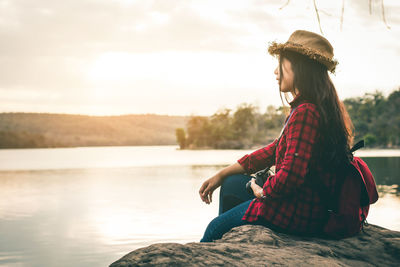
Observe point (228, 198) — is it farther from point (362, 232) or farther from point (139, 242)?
point (139, 242)

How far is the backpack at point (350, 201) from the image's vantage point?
199cm

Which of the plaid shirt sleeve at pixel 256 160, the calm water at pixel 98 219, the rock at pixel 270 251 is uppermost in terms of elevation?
the plaid shirt sleeve at pixel 256 160

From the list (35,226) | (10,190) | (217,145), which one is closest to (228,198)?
(35,226)

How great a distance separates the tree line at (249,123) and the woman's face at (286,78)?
49.2 meters

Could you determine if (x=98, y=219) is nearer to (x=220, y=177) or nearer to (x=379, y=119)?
(x=220, y=177)

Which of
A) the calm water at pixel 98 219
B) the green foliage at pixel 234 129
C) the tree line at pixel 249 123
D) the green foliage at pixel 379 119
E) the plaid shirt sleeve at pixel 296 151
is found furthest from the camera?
the green foliage at pixel 234 129

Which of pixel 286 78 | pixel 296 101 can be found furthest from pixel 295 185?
pixel 286 78

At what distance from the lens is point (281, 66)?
→ 2.13 meters

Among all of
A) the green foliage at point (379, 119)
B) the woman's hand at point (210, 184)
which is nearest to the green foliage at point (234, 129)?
the green foliage at point (379, 119)

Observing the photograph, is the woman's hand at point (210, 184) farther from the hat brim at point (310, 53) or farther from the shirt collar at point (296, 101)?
the hat brim at point (310, 53)

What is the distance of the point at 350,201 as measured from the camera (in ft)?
6.58

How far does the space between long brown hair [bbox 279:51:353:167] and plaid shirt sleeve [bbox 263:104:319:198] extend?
0.22ft

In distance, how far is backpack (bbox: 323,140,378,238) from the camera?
1994mm

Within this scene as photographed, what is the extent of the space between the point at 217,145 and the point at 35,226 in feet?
166
